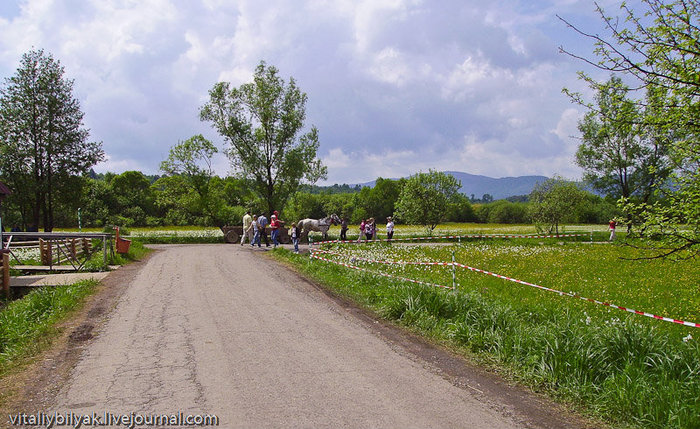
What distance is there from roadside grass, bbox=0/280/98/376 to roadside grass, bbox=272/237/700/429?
20.0 feet

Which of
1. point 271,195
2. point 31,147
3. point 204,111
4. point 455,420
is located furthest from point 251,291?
point 31,147

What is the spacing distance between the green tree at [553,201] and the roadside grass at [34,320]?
114 feet

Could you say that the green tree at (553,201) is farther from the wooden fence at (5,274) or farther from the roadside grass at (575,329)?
the wooden fence at (5,274)

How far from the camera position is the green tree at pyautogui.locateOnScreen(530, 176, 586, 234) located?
37.4 m

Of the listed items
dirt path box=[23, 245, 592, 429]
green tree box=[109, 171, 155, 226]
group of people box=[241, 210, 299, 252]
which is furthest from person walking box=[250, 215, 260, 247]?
green tree box=[109, 171, 155, 226]

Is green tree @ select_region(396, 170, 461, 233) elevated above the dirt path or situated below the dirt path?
above

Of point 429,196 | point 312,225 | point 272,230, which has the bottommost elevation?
point 272,230

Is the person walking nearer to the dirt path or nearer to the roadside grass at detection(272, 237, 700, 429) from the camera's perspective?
the roadside grass at detection(272, 237, 700, 429)

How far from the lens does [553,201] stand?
1478 inches

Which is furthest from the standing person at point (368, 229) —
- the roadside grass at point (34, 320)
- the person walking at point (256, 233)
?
the roadside grass at point (34, 320)

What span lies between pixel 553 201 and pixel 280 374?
36.2 m

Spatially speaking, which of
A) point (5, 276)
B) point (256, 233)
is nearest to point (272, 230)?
point (256, 233)

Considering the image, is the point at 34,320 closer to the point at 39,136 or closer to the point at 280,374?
the point at 280,374

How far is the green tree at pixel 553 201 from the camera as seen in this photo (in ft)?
123
